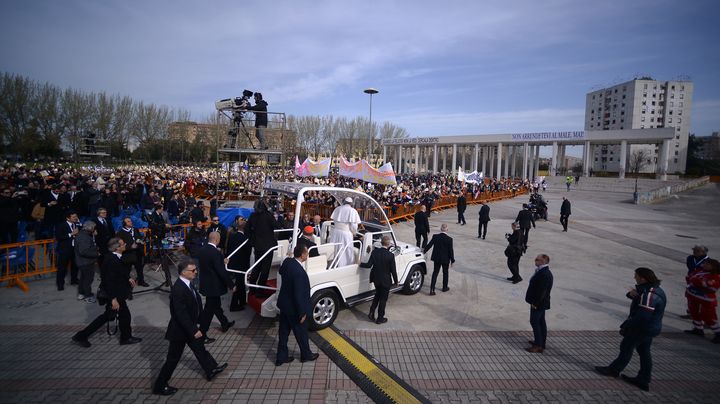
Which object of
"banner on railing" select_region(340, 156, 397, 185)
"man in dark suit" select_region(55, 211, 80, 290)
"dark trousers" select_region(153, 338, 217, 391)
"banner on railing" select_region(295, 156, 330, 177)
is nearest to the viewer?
"dark trousers" select_region(153, 338, 217, 391)

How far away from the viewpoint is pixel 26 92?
42.4 meters

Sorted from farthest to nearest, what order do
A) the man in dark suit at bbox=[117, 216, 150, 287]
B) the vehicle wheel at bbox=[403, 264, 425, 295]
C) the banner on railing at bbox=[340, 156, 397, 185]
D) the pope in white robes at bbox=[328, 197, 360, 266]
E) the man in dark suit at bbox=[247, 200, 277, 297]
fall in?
the banner on railing at bbox=[340, 156, 397, 185] < the vehicle wheel at bbox=[403, 264, 425, 295] < the pope in white robes at bbox=[328, 197, 360, 266] < the man in dark suit at bbox=[247, 200, 277, 297] < the man in dark suit at bbox=[117, 216, 150, 287]

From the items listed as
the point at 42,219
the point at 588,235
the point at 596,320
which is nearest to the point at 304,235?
the point at 596,320

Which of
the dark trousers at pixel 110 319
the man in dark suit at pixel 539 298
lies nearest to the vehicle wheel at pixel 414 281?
the man in dark suit at pixel 539 298

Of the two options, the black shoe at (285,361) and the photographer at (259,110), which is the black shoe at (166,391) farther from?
the photographer at (259,110)

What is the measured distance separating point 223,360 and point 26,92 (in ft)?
181

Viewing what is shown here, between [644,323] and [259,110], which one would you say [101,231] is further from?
[644,323]

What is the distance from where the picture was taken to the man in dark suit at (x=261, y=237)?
6297 mm

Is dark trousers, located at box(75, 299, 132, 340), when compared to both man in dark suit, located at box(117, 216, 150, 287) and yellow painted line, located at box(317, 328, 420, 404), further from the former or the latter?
yellow painted line, located at box(317, 328, 420, 404)

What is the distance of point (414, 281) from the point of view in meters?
7.82

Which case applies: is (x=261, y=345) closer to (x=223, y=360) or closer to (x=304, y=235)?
(x=223, y=360)

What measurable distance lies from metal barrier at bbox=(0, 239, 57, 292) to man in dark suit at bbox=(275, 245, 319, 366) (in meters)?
6.30

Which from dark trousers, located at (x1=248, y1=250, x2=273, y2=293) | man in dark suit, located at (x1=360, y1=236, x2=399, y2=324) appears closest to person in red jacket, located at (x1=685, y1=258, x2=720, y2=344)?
man in dark suit, located at (x1=360, y1=236, x2=399, y2=324)

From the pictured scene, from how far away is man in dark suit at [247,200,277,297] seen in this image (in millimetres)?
6297
